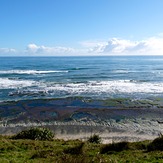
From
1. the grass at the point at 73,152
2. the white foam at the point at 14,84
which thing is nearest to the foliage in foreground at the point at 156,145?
the grass at the point at 73,152

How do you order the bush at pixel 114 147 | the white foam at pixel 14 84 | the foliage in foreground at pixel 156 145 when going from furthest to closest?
the white foam at pixel 14 84
the bush at pixel 114 147
the foliage in foreground at pixel 156 145

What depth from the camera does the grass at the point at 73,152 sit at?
561 inches

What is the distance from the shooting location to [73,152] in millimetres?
15836

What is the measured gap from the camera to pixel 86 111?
3738 centimetres

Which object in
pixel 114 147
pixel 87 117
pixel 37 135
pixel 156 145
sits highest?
pixel 156 145

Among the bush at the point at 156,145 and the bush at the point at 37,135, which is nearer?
the bush at the point at 156,145

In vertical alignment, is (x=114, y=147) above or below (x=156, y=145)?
below

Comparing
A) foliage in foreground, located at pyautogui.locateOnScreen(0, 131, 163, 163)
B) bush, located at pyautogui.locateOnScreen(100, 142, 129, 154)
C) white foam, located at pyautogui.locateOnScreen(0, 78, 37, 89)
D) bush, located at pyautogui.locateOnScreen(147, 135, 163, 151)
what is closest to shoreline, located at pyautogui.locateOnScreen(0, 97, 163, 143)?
bush, located at pyautogui.locateOnScreen(100, 142, 129, 154)

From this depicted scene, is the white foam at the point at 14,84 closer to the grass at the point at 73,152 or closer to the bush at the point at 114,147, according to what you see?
the grass at the point at 73,152

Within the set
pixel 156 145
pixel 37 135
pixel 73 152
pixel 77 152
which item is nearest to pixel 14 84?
pixel 37 135

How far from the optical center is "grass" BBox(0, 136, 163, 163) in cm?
1425

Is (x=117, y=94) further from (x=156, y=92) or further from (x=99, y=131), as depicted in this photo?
(x=99, y=131)

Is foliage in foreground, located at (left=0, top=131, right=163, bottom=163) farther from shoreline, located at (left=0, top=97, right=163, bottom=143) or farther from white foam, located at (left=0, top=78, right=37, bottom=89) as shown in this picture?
white foam, located at (left=0, top=78, right=37, bottom=89)

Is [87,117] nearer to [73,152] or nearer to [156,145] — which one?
[156,145]
